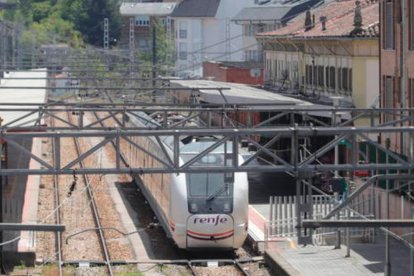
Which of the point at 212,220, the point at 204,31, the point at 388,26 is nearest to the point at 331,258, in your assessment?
the point at 212,220

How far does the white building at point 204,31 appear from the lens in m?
79.2

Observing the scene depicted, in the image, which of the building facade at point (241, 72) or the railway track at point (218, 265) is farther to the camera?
Result: the building facade at point (241, 72)

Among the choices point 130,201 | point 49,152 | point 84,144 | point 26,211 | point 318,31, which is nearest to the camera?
point 26,211

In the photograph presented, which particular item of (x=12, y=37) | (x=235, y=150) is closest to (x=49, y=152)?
(x=12, y=37)

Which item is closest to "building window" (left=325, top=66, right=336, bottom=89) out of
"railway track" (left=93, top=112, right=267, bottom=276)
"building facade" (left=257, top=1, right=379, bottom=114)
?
"building facade" (left=257, top=1, right=379, bottom=114)

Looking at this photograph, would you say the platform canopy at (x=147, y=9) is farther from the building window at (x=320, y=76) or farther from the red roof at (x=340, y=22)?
the building window at (x=320, y=76)

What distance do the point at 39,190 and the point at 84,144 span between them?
1768 centimetres

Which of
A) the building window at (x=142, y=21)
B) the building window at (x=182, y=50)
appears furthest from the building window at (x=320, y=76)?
the building window at (x=142, y=21)

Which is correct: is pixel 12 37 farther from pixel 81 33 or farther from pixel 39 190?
pixel 81 33

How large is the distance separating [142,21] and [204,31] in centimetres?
2453

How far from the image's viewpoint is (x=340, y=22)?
41125mm

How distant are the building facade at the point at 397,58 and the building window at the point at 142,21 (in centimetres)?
7823

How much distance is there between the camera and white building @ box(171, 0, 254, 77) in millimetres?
79244

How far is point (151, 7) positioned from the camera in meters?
106
